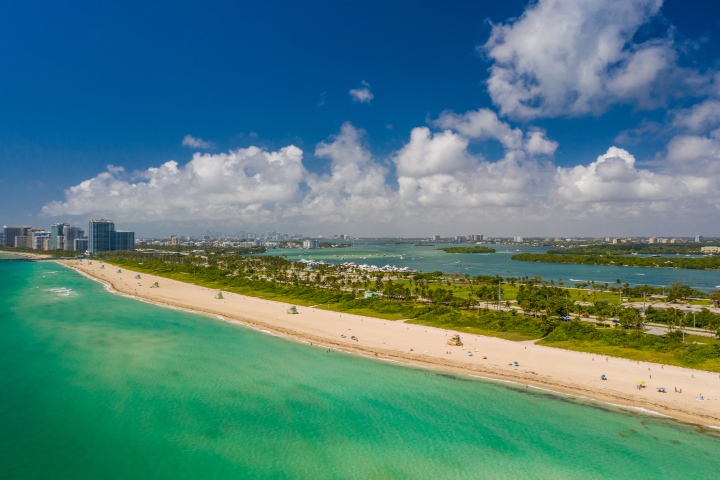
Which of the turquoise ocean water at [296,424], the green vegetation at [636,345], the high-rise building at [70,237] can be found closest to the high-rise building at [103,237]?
the high-rise building at [70,237]

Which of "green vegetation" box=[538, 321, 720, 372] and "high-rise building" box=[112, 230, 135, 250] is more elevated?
"high-rise building" box=[112, 230, 135, 250]

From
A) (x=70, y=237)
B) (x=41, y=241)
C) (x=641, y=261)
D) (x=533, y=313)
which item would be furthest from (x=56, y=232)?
(x=641, y=261)

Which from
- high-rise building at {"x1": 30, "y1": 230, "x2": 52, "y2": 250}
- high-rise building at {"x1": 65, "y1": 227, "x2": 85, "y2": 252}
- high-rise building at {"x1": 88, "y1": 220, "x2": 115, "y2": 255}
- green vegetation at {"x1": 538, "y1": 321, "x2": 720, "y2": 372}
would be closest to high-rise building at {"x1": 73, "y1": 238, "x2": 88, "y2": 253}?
high-rise building at {"x1": 65, "y1": 227, "x2": 85, "y2": 252}

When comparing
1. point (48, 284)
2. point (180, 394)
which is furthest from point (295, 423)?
point (48, 284)

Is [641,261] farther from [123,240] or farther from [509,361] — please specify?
[123,240]

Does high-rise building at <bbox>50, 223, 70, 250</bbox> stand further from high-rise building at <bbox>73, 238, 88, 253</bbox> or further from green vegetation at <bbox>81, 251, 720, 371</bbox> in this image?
green vegetation at <bbox>81, 251, 720, 371</bbox>

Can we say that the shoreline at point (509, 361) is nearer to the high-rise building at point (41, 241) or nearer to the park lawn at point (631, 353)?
the park lawn at point (631, 353)

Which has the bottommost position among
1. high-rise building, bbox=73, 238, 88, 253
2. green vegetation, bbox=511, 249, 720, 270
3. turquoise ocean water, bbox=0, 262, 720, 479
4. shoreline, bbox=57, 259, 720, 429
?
turquoise ocean water, bbox=0, 262, 720, 479
